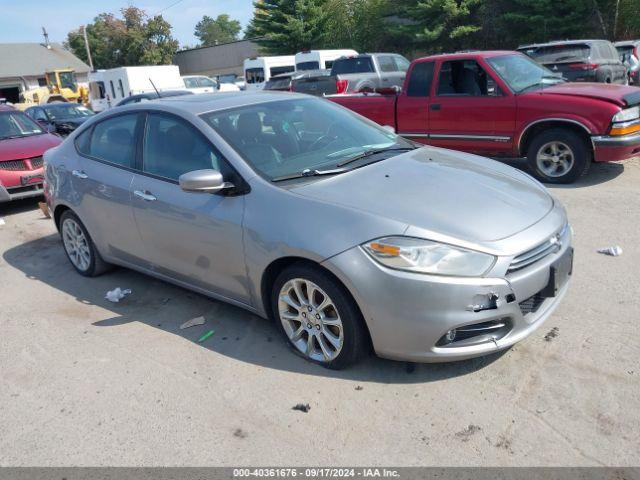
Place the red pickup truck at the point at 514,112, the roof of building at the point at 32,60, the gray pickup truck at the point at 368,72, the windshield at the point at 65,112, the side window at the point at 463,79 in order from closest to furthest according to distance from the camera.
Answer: the red pickup truck at the point at 514,112 → the side window at the point at 463,79 → the gray pickup truck at the point at 368,72 → the windshield at the point at 65,112 → the roof of building at the point at 32,60

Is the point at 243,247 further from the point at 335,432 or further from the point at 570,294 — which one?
the point at 570,294

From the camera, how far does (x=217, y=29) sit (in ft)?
447

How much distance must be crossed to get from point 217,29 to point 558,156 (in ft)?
465

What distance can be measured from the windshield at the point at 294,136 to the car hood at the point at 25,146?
593cm

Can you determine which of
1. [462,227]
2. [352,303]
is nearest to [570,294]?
[462,227]

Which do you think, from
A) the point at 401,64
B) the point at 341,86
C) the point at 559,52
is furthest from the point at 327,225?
the point at 401,64

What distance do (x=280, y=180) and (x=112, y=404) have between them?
1733 millimetres

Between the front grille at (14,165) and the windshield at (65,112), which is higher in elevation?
the windshield at (65,112)

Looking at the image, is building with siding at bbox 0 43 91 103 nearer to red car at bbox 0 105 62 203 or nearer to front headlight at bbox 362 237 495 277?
red car at bbox 0 105 62 203

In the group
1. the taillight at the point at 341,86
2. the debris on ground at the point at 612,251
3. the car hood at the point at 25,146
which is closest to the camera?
the debris on ground at the point at 612,251

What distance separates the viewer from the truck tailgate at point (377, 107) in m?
8.76

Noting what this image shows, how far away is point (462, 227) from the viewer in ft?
9.93

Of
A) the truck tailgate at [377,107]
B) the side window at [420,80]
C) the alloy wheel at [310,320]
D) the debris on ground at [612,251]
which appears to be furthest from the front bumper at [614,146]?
the alloy wheel at [310,320]

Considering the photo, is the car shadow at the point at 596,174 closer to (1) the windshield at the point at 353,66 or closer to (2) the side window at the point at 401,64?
(1) the windshield at the point at 353,66
